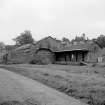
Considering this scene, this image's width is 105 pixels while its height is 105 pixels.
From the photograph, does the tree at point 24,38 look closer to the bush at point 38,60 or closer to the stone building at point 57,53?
the stone building at point 57,53

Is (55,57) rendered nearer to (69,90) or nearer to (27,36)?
(69,90)

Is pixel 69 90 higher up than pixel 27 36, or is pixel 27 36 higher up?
pixel 27 36

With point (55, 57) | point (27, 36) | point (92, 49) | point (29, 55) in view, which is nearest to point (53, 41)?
point (55, 57)

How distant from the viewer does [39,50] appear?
4744 cm

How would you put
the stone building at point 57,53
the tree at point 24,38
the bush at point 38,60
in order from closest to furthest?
the stone building at point 57,53
the bush at point 38,60
the tree at point 24,38

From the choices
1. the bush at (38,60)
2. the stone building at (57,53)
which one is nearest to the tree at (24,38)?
the stone building at (57,53)

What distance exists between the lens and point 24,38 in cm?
9606

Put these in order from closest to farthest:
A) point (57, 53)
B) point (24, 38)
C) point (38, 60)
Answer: point (38, 60) < point (57, 53) < point (24, 38)

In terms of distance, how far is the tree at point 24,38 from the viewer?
95.6 metres

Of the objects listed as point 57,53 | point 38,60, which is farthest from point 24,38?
point 38,60

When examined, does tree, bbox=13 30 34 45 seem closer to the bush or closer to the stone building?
the stone building

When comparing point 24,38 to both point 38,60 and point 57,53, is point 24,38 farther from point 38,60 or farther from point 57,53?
point 38,60

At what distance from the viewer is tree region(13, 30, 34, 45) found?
95575mm

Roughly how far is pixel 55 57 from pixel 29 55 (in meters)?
7.04
